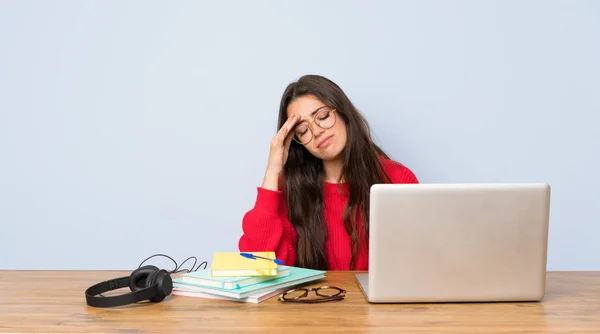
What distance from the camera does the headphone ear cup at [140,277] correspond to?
167 cm

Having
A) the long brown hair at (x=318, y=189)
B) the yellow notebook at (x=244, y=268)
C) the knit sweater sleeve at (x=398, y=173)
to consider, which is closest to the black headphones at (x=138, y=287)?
the yellow notebook at (x=244, y=268)

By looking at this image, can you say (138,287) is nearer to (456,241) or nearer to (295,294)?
(295,294)

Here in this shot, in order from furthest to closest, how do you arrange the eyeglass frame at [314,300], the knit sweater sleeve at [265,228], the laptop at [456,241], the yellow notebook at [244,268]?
the knit sweater sleeve at [265,228] → the yellow notebook at [244,268] → the eyeglass frame at [314,300] → the laptop at [456,241]

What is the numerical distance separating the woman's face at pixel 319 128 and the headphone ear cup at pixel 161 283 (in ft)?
3.59

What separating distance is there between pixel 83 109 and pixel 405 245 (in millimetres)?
2172

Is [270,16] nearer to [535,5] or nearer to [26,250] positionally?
[535,5]

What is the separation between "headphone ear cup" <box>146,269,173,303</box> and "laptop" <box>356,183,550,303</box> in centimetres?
51

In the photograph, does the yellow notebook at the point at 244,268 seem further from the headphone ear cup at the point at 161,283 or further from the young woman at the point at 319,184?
the young woman at the point at 319,184

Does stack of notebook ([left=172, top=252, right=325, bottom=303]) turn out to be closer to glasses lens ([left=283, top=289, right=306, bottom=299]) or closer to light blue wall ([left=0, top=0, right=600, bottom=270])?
glasses lens ([left=283, top=289, right=306, bottom=299])

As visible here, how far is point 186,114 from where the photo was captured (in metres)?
3.08

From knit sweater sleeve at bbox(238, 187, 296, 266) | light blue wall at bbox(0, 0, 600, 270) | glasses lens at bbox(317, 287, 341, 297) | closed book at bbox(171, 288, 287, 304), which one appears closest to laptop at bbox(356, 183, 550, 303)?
glasses lens at bbox(317, 287, 341, 297)

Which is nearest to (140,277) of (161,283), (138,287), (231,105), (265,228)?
(138,287)

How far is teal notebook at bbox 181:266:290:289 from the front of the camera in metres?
1.58

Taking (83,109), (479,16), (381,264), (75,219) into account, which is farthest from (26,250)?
(479,16)
